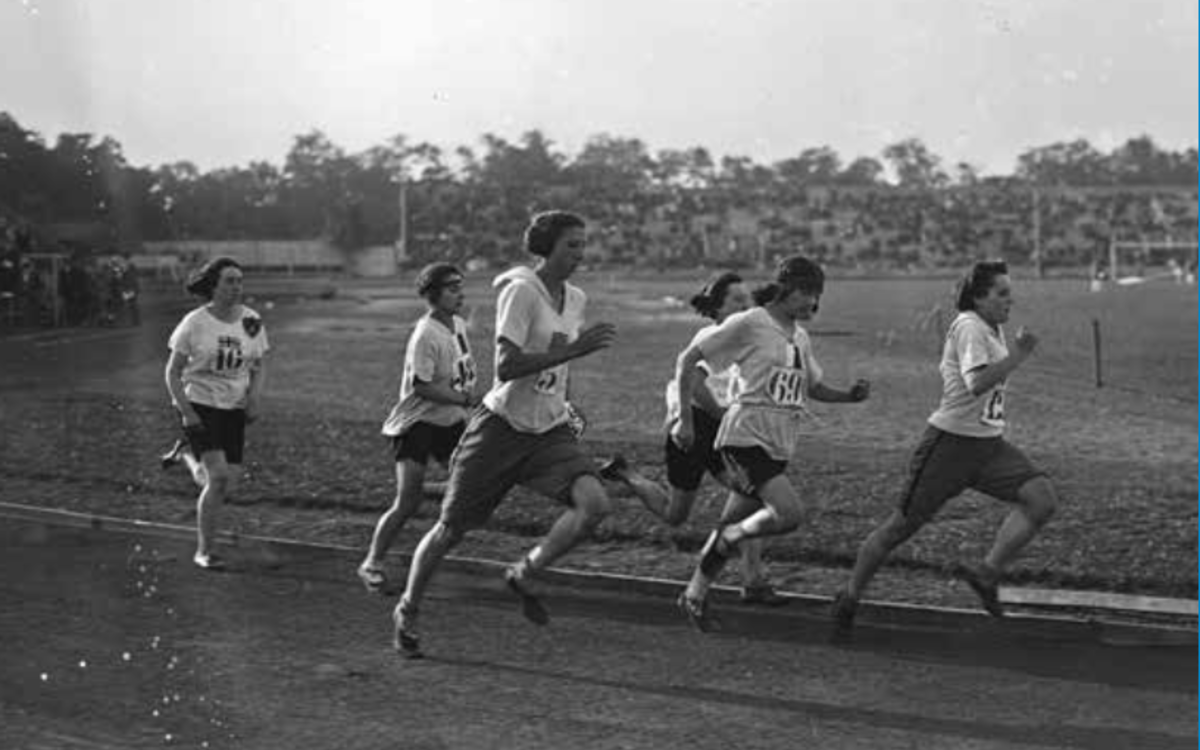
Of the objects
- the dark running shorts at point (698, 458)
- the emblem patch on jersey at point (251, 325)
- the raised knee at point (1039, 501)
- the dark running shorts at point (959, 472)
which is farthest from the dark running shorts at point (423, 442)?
the raised knee at point (1039, 501)

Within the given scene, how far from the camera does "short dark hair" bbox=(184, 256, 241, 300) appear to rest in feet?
24.1

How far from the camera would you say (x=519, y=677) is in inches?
219

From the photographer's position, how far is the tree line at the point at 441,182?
18.1 feet

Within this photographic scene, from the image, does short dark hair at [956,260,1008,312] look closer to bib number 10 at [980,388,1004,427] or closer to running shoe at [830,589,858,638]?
bib number 10 at [980,388,1004,427]

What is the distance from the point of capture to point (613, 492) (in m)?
9.93

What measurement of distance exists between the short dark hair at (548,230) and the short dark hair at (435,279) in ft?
5.00

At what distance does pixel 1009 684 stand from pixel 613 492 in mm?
4593

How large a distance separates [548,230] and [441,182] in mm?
62453

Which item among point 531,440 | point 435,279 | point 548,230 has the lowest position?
point 531,440

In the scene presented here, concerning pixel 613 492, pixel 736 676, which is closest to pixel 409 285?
pixel 613 492

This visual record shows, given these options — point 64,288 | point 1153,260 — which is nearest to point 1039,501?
point 64,288

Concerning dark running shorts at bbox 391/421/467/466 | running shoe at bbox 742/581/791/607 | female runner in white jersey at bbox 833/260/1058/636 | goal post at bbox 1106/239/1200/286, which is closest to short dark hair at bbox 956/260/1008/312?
female runner in white jersey at bbox 833/260/1058/636

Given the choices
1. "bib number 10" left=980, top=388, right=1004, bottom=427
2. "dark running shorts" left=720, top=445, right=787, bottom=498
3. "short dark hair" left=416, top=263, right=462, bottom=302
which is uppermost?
"short dark hair" left=416, top=263, right=462, bottom=302

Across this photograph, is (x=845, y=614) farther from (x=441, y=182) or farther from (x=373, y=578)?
(x=441, y=182)
